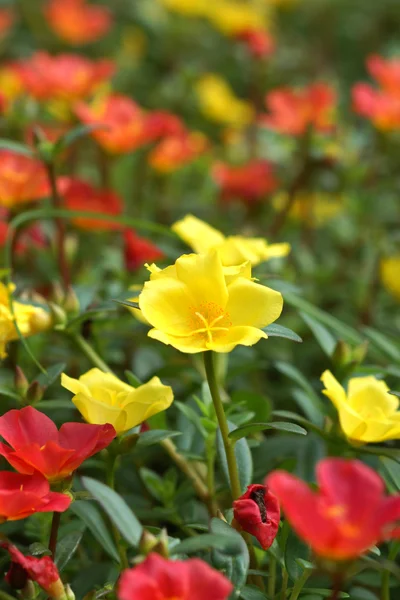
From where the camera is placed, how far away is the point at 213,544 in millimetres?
604

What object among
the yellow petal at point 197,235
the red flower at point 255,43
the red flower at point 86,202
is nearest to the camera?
the yellow petal at point 197,235

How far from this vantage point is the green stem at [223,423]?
28.2 inches

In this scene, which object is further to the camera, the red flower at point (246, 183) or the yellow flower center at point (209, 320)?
the red flower at point (246, 183)

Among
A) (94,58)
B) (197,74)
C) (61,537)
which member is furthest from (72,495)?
(94,58)

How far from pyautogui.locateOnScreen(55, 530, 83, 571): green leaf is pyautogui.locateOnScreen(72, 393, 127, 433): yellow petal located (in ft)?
0.41

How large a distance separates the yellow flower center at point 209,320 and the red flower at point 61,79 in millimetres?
922

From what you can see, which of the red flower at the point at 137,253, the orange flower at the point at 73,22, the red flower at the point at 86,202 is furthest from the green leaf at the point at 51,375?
the orange flower at the point at 73,22

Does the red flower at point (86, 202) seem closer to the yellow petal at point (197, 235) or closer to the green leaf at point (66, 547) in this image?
the yellow petal at point (197, 235)

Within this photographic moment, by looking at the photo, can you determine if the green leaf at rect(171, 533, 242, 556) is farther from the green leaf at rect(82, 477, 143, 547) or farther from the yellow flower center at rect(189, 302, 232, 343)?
the yellow flower center at rect(189, 302, 232, 343)

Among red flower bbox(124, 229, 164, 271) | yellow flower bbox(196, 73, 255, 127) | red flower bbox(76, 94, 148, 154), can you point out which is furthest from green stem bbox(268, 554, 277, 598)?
yellow flower bbox(196, 73, 255, 127)

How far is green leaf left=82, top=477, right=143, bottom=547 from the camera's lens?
61 centimetres

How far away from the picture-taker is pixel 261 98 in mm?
2293

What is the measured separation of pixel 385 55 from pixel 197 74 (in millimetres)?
765

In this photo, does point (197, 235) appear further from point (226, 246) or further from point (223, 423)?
point (223, 423)
